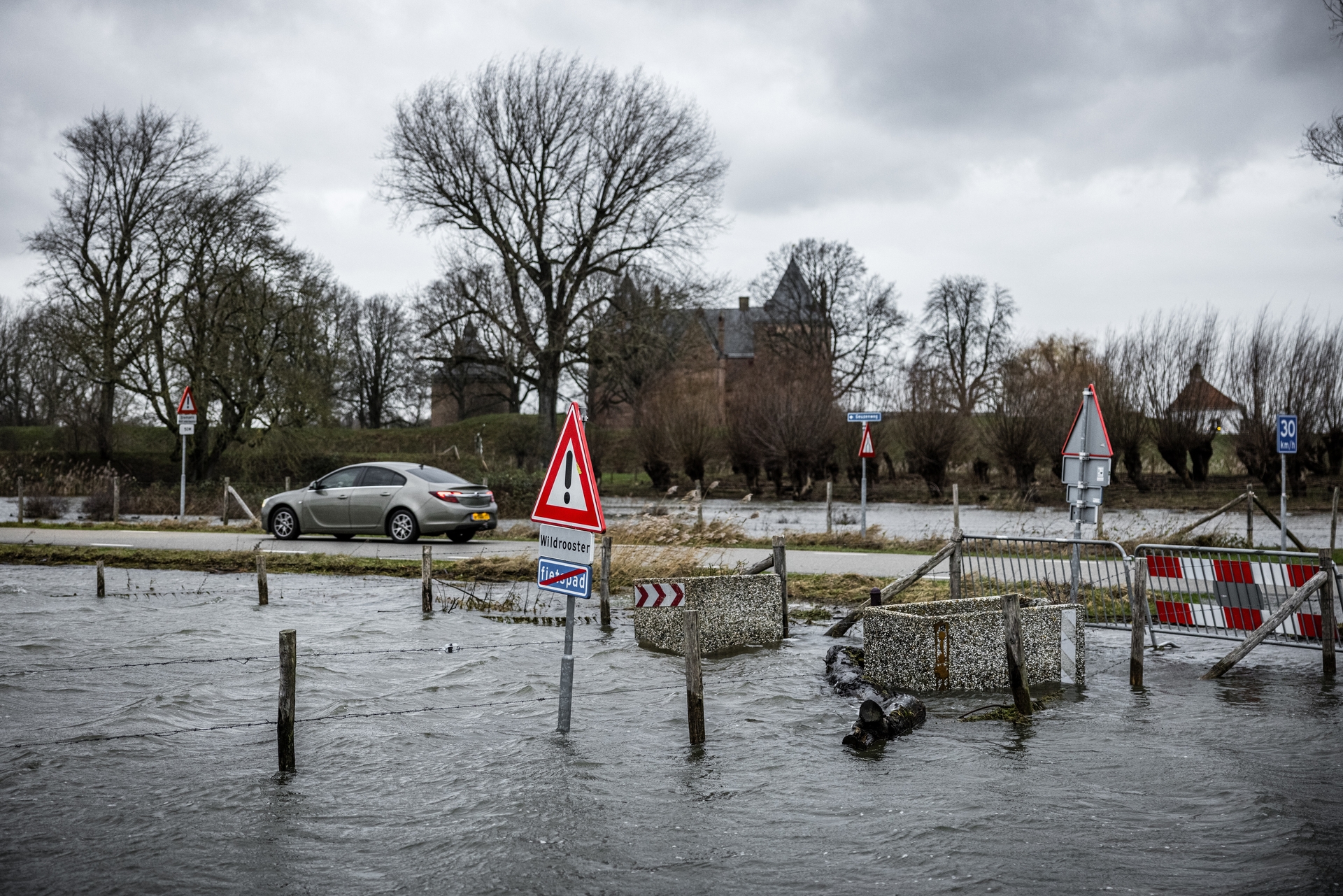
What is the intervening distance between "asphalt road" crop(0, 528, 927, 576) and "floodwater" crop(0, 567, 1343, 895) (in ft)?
19.0

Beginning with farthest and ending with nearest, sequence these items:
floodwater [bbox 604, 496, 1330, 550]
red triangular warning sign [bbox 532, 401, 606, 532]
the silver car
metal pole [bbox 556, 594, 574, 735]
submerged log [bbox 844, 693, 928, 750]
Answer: floodwater [bbox 604, 496, 1330, 550]
the silver car
submerged log [bbox 844, 693, 928, 750]
metal pole [bbox 556, 594, 574, 735]
red triangular warning sign [bbox 532, 401, 606, 532]

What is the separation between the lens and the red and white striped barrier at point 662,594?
33.3 feet

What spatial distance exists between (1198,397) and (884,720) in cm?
3207

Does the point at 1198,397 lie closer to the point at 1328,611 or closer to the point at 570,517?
the point at 1328,611

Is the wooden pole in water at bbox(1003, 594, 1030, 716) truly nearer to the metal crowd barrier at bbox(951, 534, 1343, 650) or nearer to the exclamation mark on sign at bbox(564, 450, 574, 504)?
the metal crowd barrier at bbox(951, 534, 1343, 650)

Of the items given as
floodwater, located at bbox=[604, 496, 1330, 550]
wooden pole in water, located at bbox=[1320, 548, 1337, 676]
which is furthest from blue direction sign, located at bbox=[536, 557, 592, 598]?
floodwater, located at bbox=[604, 496, 1330, 550]

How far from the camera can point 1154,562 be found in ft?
36.6

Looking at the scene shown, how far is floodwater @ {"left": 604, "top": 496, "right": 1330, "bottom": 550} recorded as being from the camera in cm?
2217

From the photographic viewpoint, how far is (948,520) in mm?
29328

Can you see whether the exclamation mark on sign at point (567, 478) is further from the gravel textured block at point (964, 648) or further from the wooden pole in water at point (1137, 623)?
the wooden pole in water at point (1137, 623)

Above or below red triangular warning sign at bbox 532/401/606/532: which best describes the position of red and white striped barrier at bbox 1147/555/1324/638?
below

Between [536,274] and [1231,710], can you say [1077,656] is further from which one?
[536,274]

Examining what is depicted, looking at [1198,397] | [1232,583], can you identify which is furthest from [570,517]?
[1198,397]

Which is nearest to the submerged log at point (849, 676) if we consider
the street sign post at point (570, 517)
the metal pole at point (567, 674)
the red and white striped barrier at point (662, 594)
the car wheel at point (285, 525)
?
the red and white striped barrier at point (662, 594)
